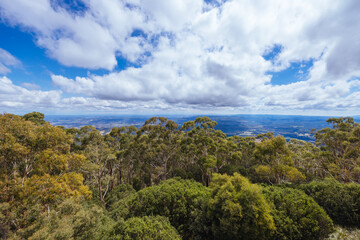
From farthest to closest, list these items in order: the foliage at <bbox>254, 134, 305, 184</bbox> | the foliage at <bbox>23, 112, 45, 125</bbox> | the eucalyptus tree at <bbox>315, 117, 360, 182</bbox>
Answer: the foliage at <bbox>23, 112, 45, 125</bbox>, the eucalyptus tree at <bbox>315, 117, 360, 182</bbox>, the foliage at <bbox>254, 134, 305, 184</bbox>

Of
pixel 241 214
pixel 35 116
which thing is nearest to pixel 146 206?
pixel 241 214

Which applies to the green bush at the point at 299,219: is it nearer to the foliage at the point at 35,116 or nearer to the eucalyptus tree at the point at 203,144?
the eucalyptus tree at the point at 203,144

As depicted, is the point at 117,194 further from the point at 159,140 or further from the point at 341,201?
the point at 341,201

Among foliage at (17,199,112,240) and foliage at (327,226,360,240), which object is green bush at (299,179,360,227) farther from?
foliage at (17,199,112,240)

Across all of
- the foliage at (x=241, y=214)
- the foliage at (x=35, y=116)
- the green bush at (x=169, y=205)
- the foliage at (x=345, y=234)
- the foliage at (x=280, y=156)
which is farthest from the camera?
the foliage at (x=35, y=116)

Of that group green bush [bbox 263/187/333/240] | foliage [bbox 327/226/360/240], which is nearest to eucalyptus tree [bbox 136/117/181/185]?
green bush [bbox 263/187/333/240]

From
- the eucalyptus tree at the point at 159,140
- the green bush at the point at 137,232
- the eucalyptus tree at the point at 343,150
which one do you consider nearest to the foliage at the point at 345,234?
the eucalyptus tree at the point at 343,150
